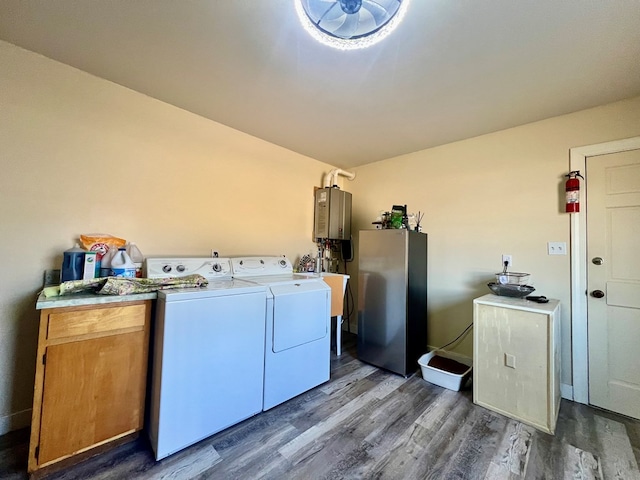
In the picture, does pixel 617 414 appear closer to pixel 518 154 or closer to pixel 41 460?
pixel 518 154

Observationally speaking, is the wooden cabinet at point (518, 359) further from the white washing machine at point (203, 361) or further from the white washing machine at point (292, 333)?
the white washing machine at point (203, 361)

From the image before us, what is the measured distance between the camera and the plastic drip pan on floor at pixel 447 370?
228 centimetres

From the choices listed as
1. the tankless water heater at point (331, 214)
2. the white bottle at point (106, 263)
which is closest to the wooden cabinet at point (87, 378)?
the white bottle at point (106, 263)

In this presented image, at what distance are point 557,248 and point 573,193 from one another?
48cm

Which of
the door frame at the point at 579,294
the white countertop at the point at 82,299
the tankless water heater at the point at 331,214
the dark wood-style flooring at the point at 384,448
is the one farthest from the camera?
the tankless water heater at the point at 331,214

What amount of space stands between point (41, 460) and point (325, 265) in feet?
9.62

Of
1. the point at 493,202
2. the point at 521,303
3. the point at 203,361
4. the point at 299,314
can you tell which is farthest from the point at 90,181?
the point at 493,202

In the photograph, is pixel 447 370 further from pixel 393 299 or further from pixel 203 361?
pixel 203 361

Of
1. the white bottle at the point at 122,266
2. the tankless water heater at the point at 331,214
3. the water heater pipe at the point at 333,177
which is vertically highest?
the water heater pipe at the point at 333,177

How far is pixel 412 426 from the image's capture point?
1808 mm

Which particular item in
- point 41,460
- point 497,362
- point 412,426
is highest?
point 497,362

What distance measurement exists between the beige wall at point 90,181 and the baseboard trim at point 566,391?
317cm

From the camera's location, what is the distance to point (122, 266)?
5.62ft

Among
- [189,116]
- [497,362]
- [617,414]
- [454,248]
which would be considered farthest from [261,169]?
[617,414]
